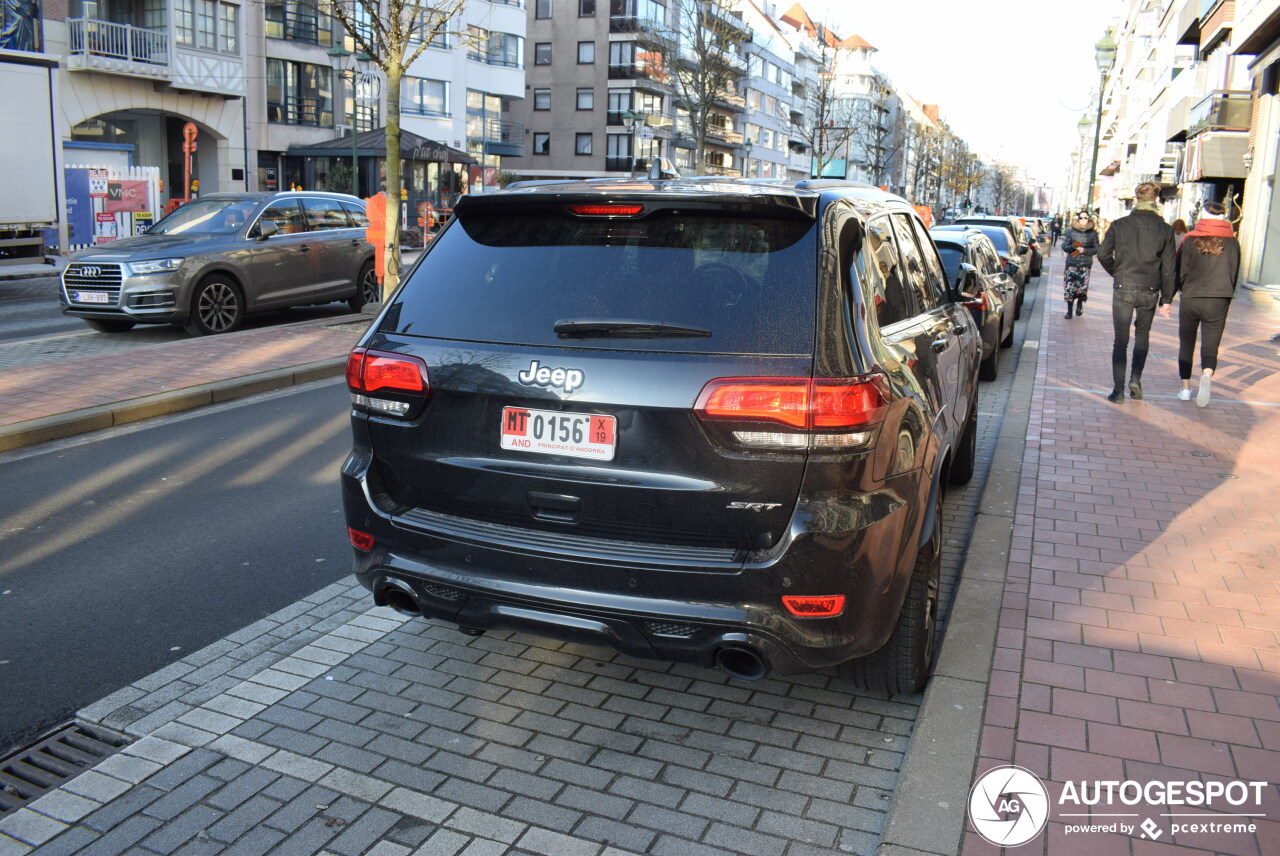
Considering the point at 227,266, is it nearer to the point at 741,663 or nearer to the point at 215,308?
the point at 215,308

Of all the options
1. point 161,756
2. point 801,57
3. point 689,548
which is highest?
point 801,57

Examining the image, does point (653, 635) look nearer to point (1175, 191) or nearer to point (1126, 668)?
point (1126, 668)

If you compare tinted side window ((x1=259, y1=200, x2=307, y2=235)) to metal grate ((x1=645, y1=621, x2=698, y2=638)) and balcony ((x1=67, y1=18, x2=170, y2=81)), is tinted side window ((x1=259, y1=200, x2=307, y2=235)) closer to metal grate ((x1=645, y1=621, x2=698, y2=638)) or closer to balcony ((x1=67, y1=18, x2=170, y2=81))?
metal grate ((x1=645, y1=621, x2=698, y2=638))

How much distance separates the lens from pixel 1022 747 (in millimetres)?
3580

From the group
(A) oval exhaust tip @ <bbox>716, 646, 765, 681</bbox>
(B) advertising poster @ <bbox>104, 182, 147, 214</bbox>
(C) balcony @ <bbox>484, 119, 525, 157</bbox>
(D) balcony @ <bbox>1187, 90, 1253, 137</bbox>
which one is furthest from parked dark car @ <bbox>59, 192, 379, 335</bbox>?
(C) balcony @ <bbox>484, 119, 525, 157</bbox>

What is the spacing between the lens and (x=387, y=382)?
12.2 ft

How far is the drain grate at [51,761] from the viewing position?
135 inches

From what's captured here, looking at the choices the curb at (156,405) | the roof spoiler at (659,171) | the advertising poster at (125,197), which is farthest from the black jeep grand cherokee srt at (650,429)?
the advertising poster at (125,197)

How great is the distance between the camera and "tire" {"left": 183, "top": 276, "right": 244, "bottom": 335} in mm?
13352

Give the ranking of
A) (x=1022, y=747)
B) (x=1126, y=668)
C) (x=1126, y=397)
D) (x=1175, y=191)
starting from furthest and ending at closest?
(x=1175, y=191) → (x=1126, y=397) → (x=1126, y=668) → (x=1022, y=747)

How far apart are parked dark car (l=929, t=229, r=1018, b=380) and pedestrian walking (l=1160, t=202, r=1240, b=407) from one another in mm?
1773

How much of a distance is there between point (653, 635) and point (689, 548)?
0.94 feet

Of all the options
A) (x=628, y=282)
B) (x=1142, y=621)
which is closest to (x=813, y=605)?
(x=628, y=282)

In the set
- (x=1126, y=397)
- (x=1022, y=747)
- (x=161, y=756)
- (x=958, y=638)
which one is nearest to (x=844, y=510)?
(x=1022, y=747)
